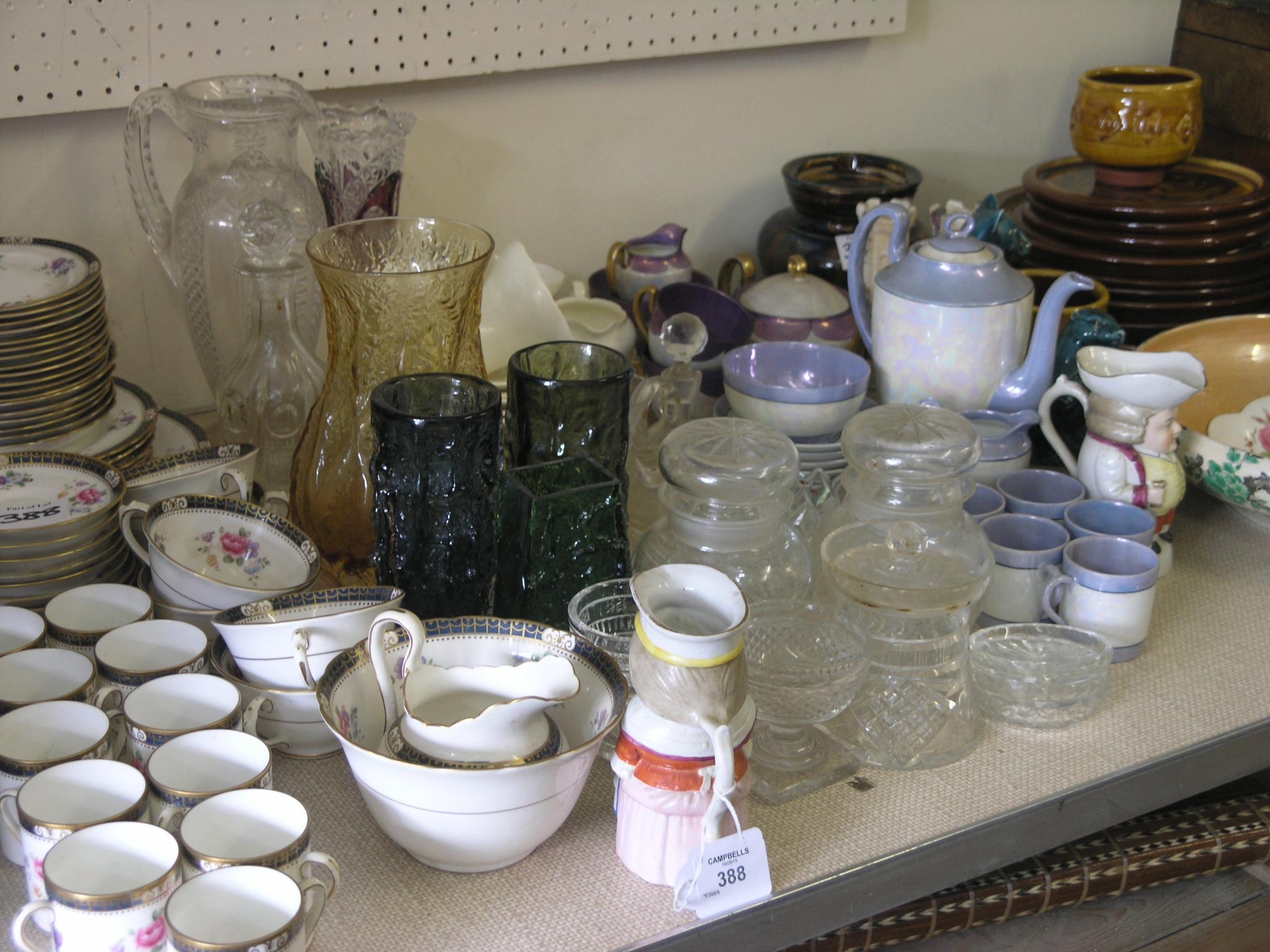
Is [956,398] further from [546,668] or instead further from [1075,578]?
[546,668]

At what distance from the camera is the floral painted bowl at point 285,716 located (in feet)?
2.84

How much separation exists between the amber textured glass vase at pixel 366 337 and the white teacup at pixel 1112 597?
0.52 meters

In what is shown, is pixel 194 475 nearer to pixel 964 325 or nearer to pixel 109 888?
pixel 109 888

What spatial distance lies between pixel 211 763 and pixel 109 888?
0.35 ft

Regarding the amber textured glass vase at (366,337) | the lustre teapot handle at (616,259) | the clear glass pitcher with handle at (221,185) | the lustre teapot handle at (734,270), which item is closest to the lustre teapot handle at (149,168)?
the clear glass pitcher with handle at (221,185)

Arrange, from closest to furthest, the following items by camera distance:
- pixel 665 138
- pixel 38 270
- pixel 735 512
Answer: pixel 735 512 < pixel 38 270 < pixel 665 138

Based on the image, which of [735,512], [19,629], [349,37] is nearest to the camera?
[19,629]

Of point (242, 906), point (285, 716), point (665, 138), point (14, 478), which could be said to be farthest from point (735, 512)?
point (665, 138)

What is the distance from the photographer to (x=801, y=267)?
4.58ft

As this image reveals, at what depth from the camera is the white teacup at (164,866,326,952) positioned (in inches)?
26.2

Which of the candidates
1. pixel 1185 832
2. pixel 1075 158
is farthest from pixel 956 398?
pixel 1075 158

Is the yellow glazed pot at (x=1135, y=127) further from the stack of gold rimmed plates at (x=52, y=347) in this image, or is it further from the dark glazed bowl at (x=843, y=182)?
the stack of gold rimmed plates at (x=52, y=347)

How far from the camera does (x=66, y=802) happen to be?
747 millimetres

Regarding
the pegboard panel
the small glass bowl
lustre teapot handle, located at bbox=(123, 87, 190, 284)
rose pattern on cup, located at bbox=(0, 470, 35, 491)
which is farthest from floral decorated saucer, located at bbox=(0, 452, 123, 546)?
the small glass bowl
